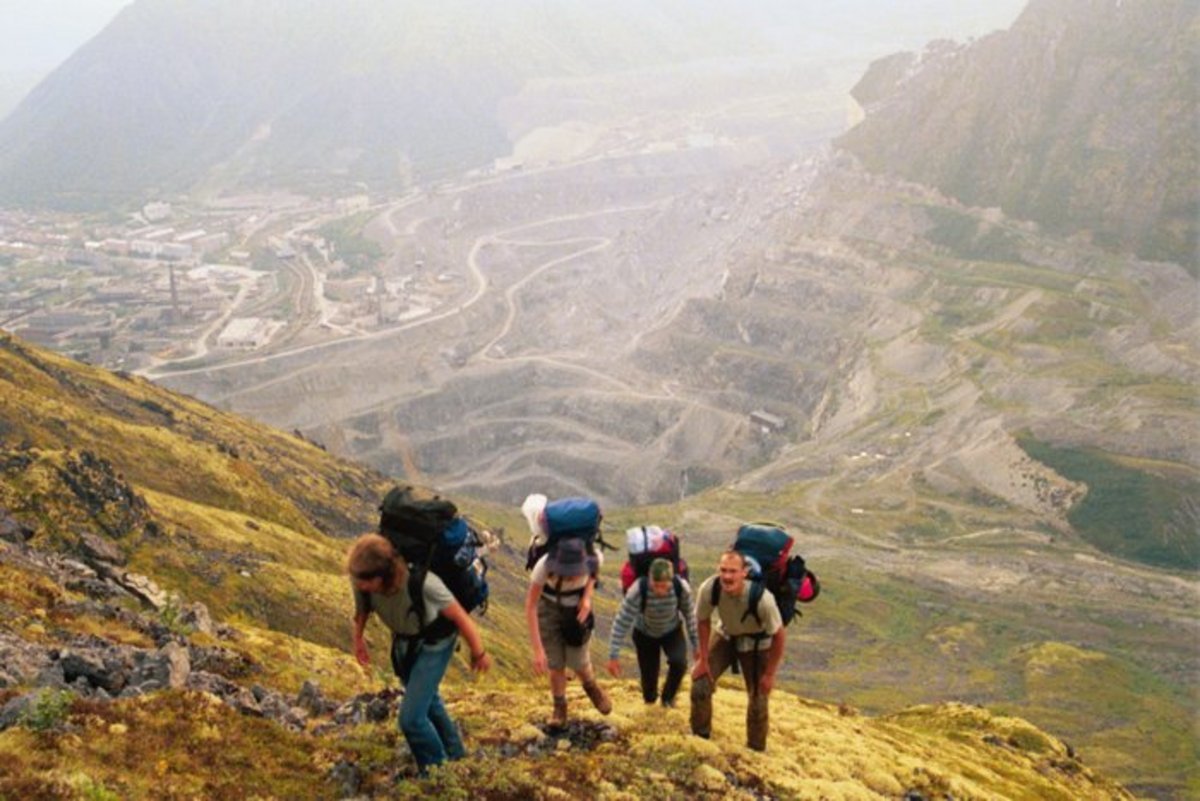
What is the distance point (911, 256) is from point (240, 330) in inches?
5121

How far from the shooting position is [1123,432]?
118 meters

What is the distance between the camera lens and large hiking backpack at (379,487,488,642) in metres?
12.1

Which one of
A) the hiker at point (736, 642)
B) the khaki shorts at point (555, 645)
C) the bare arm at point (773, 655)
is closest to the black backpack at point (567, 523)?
the khaki shorts at point (555, 645)

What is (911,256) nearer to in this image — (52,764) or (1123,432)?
(1123,432)

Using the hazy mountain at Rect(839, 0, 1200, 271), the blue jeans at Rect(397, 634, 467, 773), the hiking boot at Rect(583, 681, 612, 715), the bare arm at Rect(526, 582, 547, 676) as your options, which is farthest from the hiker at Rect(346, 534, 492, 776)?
the hazy mountain at Rect(839, 0, 1200, 271)

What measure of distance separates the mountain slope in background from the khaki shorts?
4.29ft

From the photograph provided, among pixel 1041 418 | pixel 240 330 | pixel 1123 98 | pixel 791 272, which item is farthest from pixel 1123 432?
pixel 240 330

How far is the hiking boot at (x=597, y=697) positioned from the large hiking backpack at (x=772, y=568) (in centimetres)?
252

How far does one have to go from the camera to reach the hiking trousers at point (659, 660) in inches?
642

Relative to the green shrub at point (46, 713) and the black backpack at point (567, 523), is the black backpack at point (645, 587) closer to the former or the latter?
the black backpack at point (567, 523)

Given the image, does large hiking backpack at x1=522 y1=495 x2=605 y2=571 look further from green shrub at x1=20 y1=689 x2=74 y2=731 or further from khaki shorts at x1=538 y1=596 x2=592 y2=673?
green shrub at x1=20 y1=689 x2=74 y2=731

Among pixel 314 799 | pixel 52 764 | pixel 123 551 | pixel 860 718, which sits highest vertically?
pixel 52 764

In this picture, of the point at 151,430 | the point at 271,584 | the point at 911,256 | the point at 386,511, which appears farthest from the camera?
the point at 911,256

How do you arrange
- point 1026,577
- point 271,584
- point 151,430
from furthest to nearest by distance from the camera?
point 1026,577 < point 151,430 < point 271,584
